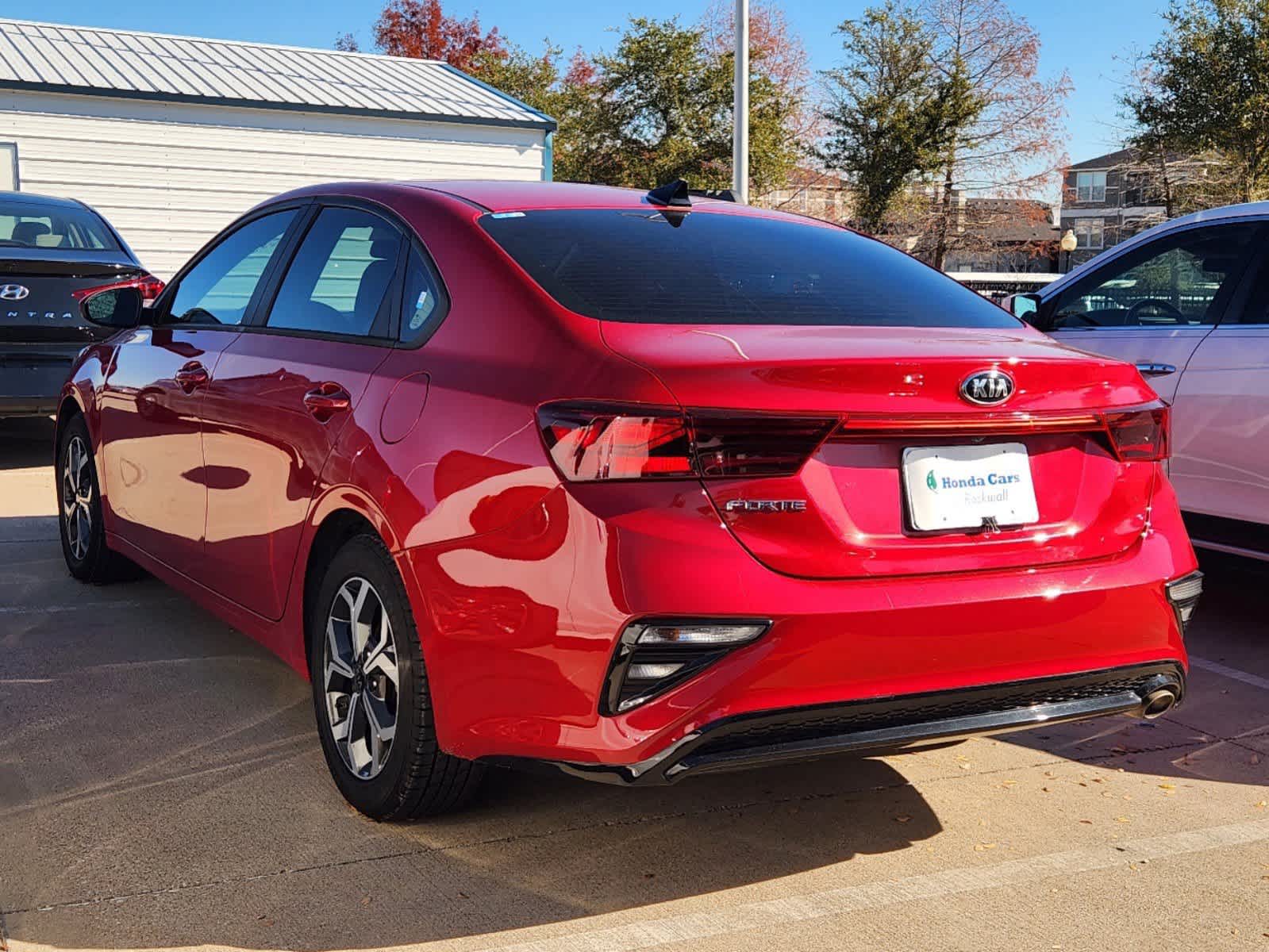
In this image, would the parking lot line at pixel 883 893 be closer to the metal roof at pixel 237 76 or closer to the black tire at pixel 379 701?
the black tire at pixel 379 701

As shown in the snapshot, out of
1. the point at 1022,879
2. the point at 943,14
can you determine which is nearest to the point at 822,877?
the point at 1022,879

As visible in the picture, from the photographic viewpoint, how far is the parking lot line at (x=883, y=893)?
2.86 m

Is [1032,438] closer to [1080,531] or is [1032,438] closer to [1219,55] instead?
[1080,531]

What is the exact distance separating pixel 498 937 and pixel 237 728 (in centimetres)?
154

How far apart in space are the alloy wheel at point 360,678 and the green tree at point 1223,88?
3500 centimetres

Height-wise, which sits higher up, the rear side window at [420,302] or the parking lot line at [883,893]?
the rear side window at [420,302]

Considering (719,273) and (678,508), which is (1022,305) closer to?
(719,273)

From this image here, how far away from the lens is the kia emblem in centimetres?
291

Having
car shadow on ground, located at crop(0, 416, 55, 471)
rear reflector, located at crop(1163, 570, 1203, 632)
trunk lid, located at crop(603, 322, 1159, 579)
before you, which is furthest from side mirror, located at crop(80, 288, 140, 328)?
car shadow on ground, located at crop(0, 416, 55, 471)

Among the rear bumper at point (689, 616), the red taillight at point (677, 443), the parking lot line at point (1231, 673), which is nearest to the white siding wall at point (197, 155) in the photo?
the parking lot line at point (1231, 673)

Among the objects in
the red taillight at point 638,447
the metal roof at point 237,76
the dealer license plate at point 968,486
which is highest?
the metal roof at point 237,76

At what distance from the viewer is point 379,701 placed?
3377 mm

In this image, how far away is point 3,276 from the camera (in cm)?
873

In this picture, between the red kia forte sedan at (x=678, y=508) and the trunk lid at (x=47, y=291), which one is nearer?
the red kia forte sedan at (x=678, y=508)
